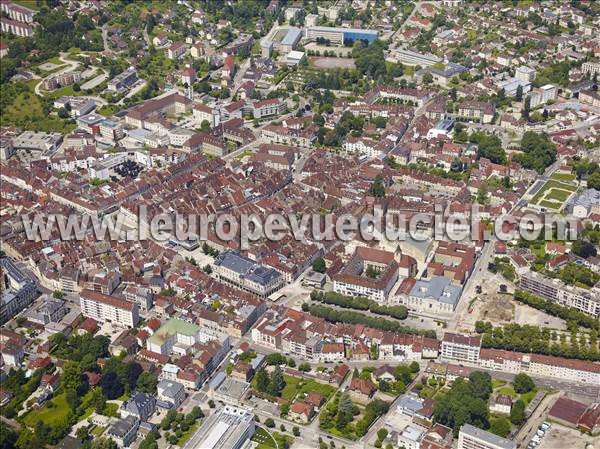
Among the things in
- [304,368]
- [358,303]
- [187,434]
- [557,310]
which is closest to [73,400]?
[187,434]

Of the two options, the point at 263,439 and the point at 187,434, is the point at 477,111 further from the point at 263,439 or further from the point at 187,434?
the point at 187,434

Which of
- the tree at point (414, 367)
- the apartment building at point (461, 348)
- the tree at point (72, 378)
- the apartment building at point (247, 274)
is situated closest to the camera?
the tree at point (72, 378)

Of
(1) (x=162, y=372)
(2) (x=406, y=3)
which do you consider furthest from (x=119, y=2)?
(1) (x=162, y=372)

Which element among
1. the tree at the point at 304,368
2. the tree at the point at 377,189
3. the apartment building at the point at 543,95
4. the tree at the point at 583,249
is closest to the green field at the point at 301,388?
the tree at the point at 304,368

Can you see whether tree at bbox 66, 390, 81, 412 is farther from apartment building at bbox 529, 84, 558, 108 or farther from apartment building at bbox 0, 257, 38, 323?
apartment building at bbox 529, 84, 558, 108

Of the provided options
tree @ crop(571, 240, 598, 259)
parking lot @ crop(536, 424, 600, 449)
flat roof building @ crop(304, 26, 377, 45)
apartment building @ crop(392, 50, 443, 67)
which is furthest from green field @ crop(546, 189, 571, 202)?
flat roof building @ crop(304, 26, 377, 45)

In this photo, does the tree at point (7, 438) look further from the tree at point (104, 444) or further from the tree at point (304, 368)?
the tree at point (304, 368)
